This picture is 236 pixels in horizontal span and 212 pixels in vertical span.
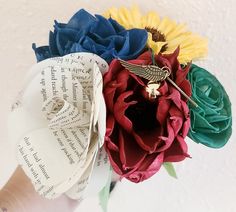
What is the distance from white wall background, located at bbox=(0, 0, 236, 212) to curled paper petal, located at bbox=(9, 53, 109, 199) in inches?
7.0

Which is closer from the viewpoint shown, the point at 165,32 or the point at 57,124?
the point at 57,124

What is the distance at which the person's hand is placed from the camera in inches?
20.3

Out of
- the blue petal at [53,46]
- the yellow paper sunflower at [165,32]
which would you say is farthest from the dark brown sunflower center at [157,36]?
the blue petal at [53,46]

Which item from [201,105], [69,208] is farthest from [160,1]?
[69,208]

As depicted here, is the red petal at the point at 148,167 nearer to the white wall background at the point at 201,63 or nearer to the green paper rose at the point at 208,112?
the green paper rose at the point at 208,112

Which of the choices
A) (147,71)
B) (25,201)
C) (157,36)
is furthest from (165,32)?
(25,201)

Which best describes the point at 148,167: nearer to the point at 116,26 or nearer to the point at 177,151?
the point at 177,151

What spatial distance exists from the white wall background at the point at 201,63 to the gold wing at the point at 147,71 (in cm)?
17

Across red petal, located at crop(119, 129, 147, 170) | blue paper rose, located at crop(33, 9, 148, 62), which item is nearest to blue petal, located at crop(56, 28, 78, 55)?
blue paper rose, located at crop(33, 9, 148, 62)

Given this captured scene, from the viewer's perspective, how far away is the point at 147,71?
42 cm

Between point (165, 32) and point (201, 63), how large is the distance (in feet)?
0.30

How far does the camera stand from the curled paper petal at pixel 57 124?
1.37 ft

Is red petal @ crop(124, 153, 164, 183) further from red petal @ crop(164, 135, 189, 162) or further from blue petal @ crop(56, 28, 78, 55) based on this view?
blue petal @ crop(56, 28, 78, 55)

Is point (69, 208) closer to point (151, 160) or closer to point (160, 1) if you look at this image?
point (151, 160)
